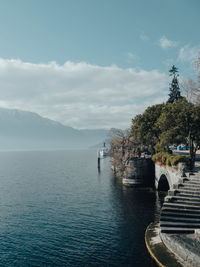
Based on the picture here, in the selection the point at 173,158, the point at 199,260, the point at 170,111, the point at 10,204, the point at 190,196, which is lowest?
the point at 10,204

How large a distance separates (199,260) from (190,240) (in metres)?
2.84

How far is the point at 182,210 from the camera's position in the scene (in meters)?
22.1

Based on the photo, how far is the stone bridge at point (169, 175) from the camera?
33.1 meters

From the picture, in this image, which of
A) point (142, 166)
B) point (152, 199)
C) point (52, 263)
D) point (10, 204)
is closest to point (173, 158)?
point (152, 199)

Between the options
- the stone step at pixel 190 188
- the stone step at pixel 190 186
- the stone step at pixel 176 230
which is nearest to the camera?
the stone step at pixel 176 230

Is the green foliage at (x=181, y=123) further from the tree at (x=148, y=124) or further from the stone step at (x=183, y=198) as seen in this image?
the stone step at (x=183, y=198)

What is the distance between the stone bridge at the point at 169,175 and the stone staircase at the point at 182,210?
1.97m

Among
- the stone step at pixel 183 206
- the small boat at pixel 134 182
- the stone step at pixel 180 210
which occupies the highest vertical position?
the stone step at pixel 183 206

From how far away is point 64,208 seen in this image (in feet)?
121

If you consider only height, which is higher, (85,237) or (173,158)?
(173,158)

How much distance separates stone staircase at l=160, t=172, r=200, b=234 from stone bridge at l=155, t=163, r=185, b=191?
1.97 meters

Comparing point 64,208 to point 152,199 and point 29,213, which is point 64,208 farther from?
point 152,199

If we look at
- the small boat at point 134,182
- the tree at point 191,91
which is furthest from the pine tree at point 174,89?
the small boat at point 134,182

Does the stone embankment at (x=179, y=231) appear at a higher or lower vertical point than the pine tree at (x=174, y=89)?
lower
